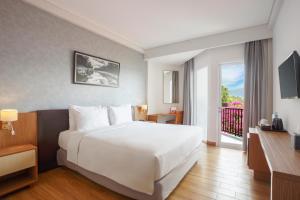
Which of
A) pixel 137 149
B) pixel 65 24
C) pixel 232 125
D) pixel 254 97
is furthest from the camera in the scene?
pixel 232 125

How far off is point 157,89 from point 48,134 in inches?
140

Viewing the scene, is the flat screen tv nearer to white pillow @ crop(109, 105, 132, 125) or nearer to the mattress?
white pillow @ crop(109, 105, 132, 125)

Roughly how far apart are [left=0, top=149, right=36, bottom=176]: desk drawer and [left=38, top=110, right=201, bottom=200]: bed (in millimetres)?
462

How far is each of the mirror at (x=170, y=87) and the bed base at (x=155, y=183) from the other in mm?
3087

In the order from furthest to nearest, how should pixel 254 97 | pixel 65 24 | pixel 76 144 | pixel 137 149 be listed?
pixel 254 97, pixel 65 24, pixel 76 144, pixel 137 149

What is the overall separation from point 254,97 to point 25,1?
462 cm

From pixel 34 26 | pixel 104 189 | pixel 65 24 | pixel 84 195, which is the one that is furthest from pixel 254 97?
pixel 34 26

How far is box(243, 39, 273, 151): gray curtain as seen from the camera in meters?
3.37

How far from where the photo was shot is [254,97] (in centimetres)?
349

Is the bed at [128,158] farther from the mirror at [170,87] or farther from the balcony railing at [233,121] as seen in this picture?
the mirror at [170,87]

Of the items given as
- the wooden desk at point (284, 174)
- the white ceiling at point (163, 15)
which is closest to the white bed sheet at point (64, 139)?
the white ceiling at point (163, 15)

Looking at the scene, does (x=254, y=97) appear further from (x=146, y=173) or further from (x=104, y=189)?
(x=104, y=189)

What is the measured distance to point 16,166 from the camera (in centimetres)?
203

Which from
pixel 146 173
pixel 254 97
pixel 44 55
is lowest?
pixel 146 173
